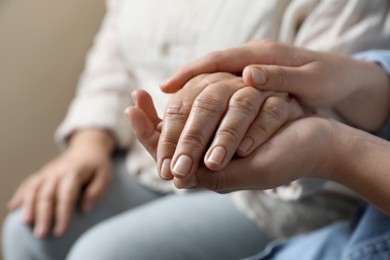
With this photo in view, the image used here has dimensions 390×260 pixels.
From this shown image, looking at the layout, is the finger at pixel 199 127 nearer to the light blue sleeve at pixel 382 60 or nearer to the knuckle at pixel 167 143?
the knuckle at pixel 167 143

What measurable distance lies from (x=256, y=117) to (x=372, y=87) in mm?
159

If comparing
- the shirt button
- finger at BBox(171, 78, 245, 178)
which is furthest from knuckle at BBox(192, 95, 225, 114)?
the shirt button

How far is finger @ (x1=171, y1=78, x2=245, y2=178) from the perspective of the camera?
41 centimetres

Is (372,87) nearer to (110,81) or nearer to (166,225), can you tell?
(166,225)

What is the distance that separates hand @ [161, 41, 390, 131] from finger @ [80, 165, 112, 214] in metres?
0.33

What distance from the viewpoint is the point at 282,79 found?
48 centimetres

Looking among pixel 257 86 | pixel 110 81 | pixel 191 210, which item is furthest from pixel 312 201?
pixel 110 81

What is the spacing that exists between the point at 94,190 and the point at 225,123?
402mm

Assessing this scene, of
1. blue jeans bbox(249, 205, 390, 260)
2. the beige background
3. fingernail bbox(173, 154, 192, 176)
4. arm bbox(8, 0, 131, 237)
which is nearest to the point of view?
fingernail bbox(173, 154, 192, 176)

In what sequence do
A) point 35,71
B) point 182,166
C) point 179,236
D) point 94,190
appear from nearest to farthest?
point 182,166 < point 179,236 < point 94,190 < point 35,71

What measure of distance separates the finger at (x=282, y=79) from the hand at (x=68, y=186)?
39cm

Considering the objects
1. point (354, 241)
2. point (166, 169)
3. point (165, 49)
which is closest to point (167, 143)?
point (166, 169)

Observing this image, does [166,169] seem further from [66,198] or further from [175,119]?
[66,198]

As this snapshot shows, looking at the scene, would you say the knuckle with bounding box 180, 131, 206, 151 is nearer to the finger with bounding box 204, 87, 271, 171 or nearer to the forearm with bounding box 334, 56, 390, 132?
the finger with bounding box 204, 87, 271, 171
